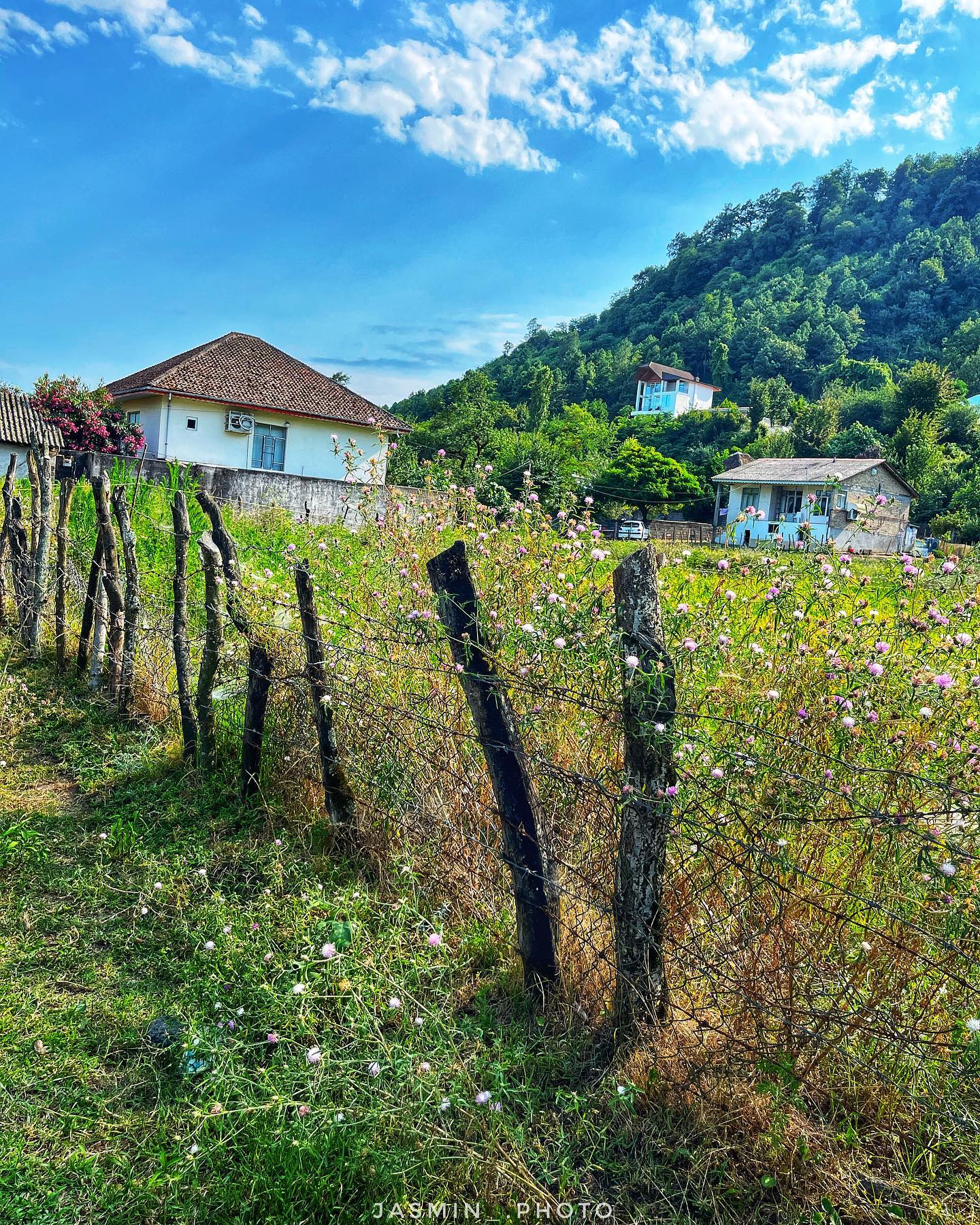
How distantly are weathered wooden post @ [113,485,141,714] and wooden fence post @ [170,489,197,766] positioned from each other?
51cm

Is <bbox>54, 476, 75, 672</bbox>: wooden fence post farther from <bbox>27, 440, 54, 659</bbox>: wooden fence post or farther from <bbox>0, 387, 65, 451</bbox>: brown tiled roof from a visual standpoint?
<bbox>0, 387, 65, 451</bbox>: brown tiled roof

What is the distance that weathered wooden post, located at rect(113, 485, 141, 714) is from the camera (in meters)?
4.96

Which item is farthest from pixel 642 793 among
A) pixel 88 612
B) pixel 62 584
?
pixel 62 584

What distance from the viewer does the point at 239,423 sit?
2377cm

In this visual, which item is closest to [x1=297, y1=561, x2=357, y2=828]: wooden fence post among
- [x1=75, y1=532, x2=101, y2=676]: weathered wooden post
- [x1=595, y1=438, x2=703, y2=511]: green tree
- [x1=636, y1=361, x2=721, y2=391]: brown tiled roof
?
[x1=75, y1=532, x2=101, y2=676]: weathered wooden post

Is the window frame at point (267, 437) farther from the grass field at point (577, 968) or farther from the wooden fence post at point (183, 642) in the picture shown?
the grass field at point (577, 968)

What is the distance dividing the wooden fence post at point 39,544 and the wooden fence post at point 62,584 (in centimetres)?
10

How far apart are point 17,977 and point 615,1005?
2.04 metres

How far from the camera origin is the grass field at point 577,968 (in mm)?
1825

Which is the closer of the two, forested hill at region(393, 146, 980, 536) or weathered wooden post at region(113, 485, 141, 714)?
weathered wooden post at region(113, 485, 141, 714)

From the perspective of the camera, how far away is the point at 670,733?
1947 mm

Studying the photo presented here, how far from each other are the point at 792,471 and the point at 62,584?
4277cm

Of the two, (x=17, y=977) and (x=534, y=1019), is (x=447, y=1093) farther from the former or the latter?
(x=17, y=977)

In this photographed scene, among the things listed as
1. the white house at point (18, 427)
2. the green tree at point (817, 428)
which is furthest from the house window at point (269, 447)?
the green tree at point (817, 428)
